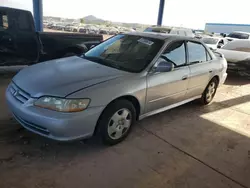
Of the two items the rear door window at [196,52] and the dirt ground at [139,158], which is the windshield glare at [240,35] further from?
the dirt ground at [139,158]

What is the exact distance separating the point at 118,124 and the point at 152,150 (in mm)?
634

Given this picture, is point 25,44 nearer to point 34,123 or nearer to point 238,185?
point 34,123

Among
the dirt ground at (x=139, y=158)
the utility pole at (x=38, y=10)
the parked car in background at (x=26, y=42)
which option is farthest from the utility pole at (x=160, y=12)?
the dirt ground at (x=139, y=158)

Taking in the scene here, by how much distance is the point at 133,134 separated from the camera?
3688mm

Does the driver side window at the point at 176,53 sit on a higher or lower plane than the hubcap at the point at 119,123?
higher

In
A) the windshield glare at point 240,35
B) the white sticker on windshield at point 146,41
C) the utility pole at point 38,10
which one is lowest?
the white sticker on windshield at point 146,41

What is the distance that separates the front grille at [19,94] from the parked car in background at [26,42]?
272 cm

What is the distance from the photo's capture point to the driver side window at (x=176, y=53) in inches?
148

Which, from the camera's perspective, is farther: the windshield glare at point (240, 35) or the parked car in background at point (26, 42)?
the windshield glare at point (240, 35)

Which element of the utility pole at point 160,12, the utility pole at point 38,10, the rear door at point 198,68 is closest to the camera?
the rear door at point 198,68

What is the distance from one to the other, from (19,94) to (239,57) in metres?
7.73

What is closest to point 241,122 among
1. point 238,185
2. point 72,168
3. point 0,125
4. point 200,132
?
point 200,132

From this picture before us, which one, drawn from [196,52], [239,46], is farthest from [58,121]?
[239,46]

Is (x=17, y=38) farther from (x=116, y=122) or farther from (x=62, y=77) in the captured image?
(x=116, y=122)
